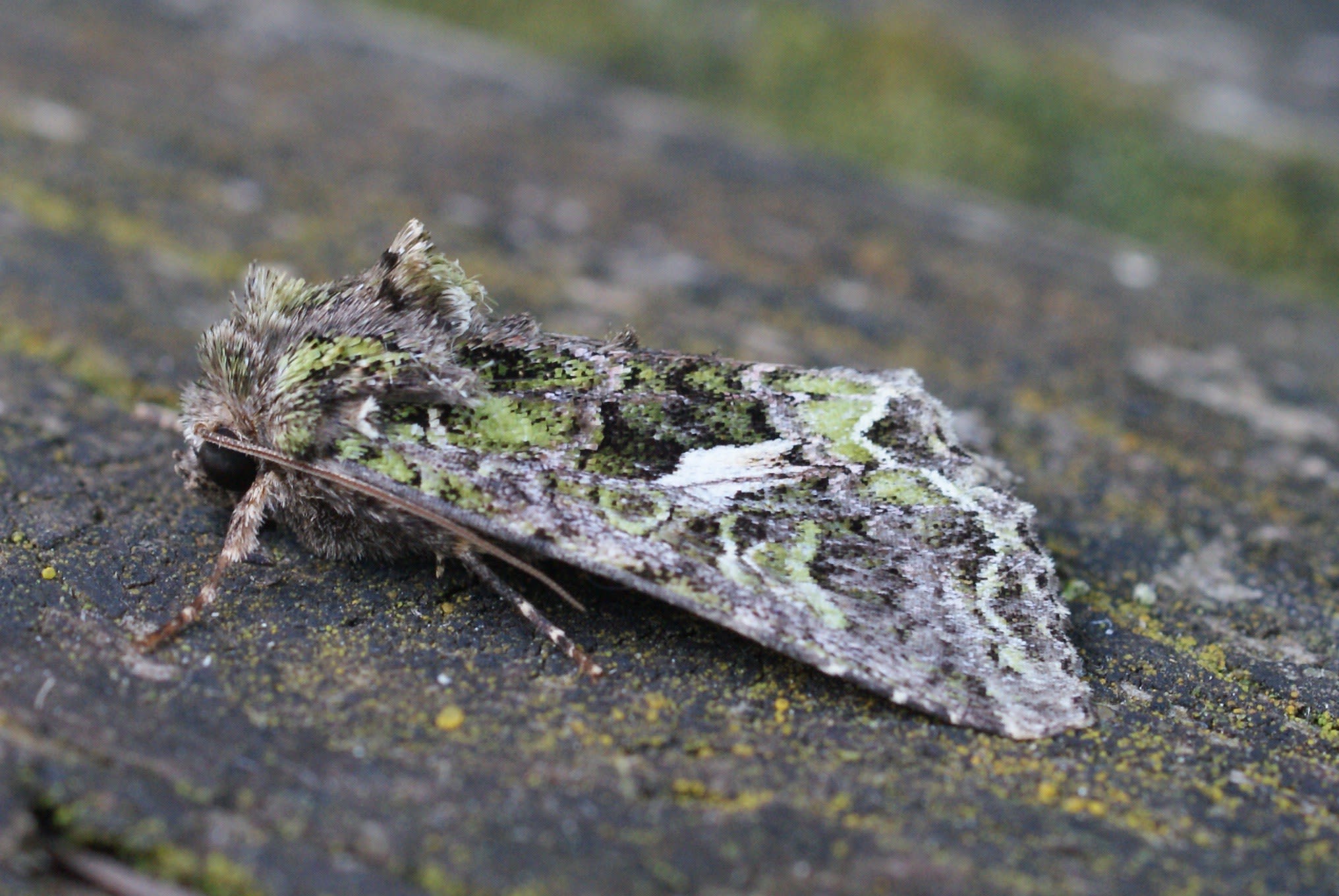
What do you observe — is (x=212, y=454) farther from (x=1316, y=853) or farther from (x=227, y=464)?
(x=1316, y=853)

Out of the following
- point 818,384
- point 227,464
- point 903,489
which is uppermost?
point 818,384

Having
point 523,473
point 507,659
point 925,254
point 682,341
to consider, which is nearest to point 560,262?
point 682,341

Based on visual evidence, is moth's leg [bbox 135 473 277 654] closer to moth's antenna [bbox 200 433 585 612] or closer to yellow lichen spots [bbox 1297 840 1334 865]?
moth's antenna [bbox 200 433 585 612]

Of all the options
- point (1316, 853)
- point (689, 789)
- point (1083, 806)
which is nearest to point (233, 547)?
point (689, 789)

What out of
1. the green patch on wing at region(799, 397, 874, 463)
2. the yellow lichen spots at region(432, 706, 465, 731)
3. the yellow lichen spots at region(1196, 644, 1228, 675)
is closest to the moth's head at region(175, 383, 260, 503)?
the yellow lichen spots at region(432, 706, 465, 731)

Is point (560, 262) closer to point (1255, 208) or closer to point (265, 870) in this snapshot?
point (265, 870)
